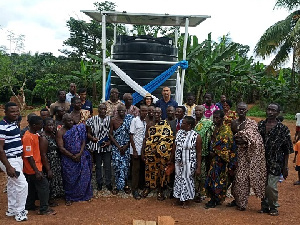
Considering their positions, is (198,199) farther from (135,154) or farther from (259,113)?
(259,113)

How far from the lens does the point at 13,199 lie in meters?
3.52

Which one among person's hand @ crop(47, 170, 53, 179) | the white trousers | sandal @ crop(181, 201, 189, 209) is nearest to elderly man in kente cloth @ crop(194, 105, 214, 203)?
sandal @ crop(181, 201, 189, 209)

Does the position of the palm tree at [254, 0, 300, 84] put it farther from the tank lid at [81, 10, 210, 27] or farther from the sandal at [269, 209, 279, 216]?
the sandal at [269, 209, 279, 216]

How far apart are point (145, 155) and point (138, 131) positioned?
1.23ft

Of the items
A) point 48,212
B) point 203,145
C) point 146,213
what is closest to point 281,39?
point 203,145

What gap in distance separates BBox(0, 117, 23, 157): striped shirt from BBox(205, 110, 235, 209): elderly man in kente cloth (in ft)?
8.00

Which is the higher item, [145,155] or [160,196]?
[145,155]

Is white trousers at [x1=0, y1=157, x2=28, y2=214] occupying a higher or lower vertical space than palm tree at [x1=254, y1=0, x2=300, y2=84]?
lower

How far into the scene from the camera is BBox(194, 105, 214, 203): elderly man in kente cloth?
405 cm

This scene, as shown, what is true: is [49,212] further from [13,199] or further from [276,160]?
[276,160]

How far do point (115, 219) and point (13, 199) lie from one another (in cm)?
126

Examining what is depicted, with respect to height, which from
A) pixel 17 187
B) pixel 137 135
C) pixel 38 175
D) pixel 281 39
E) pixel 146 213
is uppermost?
pixel 281 39

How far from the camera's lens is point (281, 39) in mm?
12289

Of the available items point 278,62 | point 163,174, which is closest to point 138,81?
point 163,174
